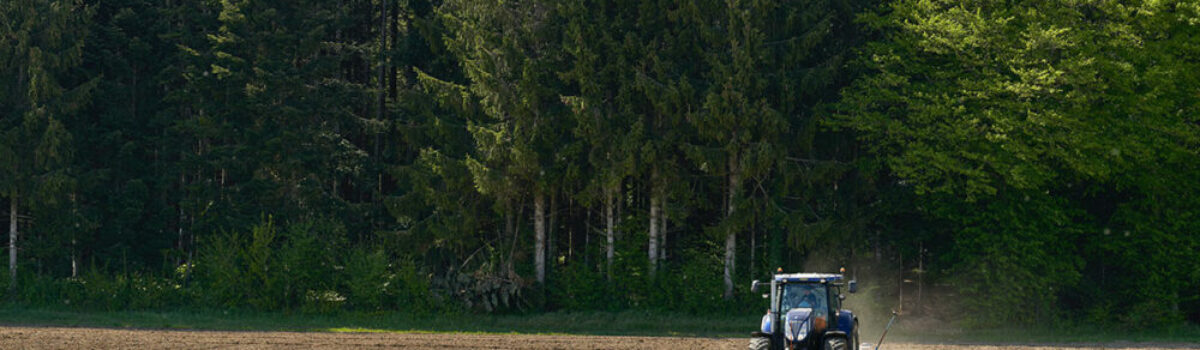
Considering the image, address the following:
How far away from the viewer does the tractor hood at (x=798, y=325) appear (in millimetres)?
22044

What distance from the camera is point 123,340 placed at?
29469 millimetres

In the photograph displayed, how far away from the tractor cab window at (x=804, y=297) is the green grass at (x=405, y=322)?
1108 centimetres

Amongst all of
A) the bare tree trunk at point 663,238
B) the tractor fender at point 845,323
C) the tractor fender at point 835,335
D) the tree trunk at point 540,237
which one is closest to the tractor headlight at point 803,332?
the tractor fender at point 835,335

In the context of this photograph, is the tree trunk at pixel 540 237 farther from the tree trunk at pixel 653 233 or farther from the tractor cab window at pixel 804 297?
the tractor cab window at pixel 804 297

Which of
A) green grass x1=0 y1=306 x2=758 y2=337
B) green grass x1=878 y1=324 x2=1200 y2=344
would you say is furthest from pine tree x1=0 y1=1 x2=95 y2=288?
green grass x1=878 y1=324 x2=1200 y2=344

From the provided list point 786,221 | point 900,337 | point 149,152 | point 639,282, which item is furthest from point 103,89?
point 900,337

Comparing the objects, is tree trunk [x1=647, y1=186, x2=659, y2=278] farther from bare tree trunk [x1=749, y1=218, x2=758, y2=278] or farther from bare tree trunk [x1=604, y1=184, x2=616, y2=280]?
bare tree trunk [x1=749, y1=218, x2=758, y2=278]

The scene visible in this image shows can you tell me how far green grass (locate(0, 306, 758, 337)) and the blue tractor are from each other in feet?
35.9

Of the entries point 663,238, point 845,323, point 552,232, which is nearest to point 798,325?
point 845,323

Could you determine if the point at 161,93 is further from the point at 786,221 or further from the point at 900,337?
the point at 900,337

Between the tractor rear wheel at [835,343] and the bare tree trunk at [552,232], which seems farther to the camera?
the bare tree trunk at [552,232]

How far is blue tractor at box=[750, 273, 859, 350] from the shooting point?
2217 centimetres

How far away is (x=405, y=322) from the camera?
36844 millimetres

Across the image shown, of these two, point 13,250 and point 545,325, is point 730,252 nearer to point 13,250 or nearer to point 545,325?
point 545,325
